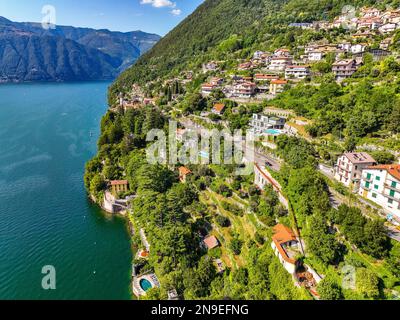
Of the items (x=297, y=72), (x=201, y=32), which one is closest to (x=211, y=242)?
(x=297, y=72)

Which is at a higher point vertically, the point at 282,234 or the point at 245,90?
the point at 245,90

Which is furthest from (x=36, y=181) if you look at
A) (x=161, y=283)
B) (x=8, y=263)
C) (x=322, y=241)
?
(x=322, y=241)

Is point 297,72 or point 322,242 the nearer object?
point 322,242

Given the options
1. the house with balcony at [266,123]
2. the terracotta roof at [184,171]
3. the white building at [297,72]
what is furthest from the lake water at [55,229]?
the white building at [297,72]

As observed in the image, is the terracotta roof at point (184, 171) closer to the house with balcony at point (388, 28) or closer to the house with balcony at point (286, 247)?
the house with balcony at point (286, 247)

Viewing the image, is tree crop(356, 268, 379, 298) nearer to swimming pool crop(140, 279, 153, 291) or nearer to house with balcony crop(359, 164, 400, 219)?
house with balcony crop(359, 164, 400, 219)

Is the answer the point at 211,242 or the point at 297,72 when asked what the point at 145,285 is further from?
the point at 297,72

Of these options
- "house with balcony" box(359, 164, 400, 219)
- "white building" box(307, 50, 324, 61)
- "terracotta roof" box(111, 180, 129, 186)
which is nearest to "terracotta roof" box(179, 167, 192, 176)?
"terracotta roof" box(111, 180, 129, 186)
